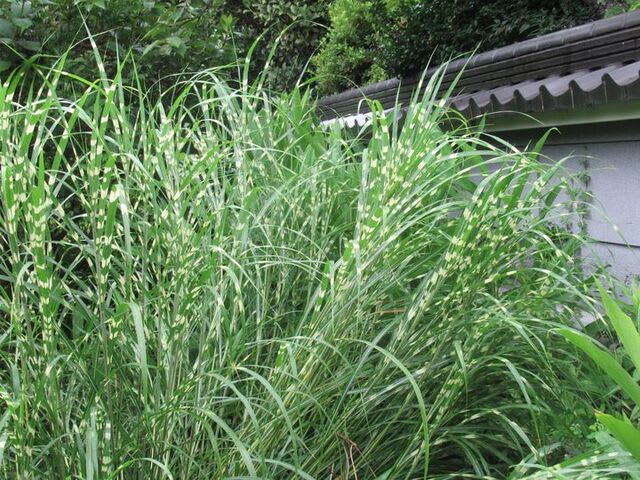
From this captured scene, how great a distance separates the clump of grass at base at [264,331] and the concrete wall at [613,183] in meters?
1.23

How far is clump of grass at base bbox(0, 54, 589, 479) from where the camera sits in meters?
1.73

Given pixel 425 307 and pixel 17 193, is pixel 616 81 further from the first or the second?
pixel 17 193

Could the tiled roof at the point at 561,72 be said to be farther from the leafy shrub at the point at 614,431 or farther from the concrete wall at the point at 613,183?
the leafy shrub at the point at 614,431

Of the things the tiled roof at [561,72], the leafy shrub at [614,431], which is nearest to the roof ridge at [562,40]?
the tiled roof at [561,72]

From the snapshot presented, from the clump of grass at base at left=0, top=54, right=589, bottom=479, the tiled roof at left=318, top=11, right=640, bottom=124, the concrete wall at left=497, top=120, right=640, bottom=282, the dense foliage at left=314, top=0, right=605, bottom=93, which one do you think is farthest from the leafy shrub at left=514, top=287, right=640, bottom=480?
the dense foliage at left=314, top=0, right=605, bottom=93

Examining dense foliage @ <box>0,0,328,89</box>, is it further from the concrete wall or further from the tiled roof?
the concrete wall

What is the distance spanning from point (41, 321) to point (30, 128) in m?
0.42

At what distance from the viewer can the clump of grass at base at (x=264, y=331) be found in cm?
173

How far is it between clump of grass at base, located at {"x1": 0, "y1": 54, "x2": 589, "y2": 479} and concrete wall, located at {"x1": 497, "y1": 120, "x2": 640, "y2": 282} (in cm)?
123

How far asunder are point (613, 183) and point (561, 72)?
73 cm

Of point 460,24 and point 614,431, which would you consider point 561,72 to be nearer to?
point 614,431

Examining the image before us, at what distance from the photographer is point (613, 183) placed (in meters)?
3.50

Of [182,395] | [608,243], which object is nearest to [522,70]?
[608,243]

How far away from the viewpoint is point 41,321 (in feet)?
5.81
